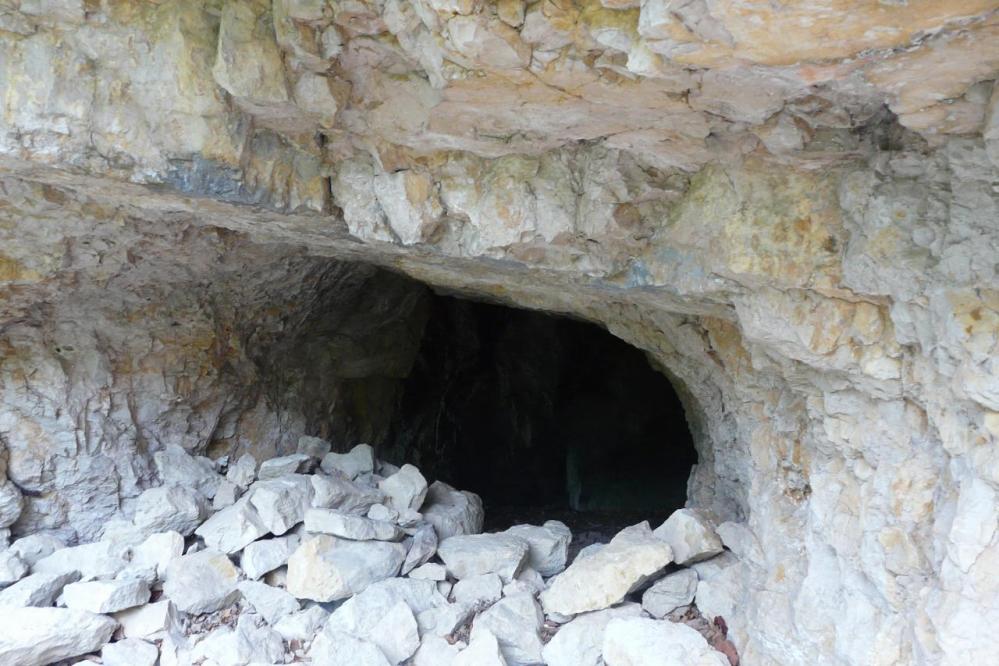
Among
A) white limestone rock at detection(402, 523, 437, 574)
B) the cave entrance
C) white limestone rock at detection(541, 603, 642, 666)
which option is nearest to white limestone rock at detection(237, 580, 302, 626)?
white limestone rock at detection(402, 523, 437, 574)

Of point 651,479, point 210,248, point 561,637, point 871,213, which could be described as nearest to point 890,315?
point 871,213

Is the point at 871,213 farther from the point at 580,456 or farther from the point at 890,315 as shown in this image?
the point at 580,456

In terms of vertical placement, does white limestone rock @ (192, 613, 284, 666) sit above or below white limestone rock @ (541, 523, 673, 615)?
below

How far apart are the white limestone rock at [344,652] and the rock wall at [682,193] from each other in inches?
61.3

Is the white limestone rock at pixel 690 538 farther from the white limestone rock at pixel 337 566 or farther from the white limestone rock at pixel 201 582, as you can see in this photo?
the white limestone rock at pixel 201 582

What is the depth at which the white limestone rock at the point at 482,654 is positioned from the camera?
3.13 metres

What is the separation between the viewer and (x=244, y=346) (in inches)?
197

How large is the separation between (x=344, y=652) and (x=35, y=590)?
151 centimetres

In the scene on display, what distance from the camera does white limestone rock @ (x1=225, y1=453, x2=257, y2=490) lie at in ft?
15.4

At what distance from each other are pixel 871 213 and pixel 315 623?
292 centimetres

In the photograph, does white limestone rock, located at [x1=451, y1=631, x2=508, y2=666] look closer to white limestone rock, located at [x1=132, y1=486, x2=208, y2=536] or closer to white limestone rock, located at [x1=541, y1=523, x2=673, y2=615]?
white limestone rock, located at [x1=541, y1=523, x2=673, y2=615]

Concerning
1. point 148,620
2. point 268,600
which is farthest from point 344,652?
point 148,620

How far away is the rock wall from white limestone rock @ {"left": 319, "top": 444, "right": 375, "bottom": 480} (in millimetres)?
1618

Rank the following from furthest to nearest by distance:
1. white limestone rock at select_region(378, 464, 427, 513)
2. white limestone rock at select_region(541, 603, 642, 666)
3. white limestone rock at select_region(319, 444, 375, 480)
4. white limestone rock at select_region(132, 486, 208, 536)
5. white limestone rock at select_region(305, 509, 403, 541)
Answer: white limestone rock at select_region(319, 444, 375, 480)
white limestone rock at select_region(378, 464, 427, 513)
white limestone rock at select_region(132, 486, 208, 536)
white limestone rock at select_region(305, 509, 403, 541)
white limestone rock at select_region(541, 603, 642, 666)
